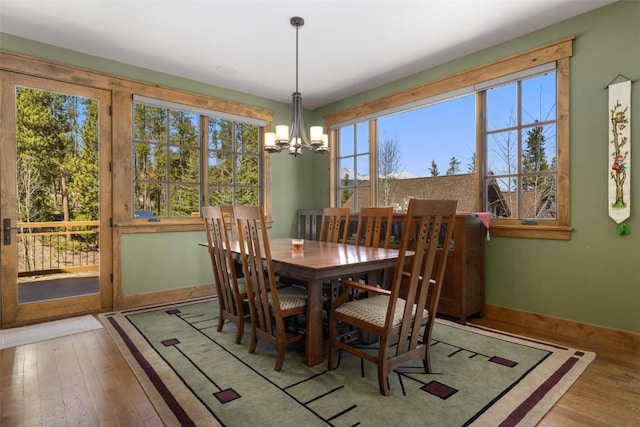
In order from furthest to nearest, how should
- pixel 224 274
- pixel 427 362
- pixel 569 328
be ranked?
pixel 569 328
pixel 224 274
pixel 427 362

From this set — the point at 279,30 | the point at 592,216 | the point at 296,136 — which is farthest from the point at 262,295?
the point at 592,216

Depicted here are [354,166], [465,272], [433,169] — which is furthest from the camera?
[354,166]

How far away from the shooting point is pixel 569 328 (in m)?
2.95

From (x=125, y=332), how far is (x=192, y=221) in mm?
1698

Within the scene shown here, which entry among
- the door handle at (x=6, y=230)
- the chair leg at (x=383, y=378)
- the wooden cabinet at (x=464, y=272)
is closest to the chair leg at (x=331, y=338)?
the chair leg at (x=383, y=378)

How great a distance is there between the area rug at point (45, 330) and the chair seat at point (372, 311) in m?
2.50

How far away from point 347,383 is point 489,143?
2803mm

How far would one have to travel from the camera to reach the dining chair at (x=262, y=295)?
7.38ft

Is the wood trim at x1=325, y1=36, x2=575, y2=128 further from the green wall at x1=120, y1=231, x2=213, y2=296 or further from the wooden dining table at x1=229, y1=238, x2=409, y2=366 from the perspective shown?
the green wall at x1=120, y1=231, x2=213, y2=296

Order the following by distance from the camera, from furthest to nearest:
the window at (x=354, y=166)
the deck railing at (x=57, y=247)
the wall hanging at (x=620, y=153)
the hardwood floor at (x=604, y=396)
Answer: the window at (x=354, y=166) < the deck railing at (x=57, y=247) < the wall hanging at (x=620, y=153) < the hardwood floor at (x=604, y=396)

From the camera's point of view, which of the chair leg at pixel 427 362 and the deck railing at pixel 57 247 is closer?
the chair leg at pixel 427 362

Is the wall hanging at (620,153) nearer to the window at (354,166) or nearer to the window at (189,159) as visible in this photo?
the window at (354,166)

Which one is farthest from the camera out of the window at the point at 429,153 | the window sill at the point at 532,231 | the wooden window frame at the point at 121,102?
the window at the point at 429,153

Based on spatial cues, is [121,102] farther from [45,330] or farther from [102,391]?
[102,391]
